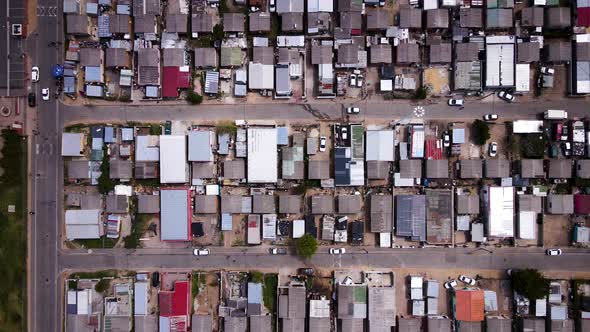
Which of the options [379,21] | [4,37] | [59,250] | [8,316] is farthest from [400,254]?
[4,37]

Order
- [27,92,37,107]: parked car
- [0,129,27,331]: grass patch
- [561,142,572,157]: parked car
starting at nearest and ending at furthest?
[561,142,572,157]: parked car → [0,129,27,331]: grass patch → [27,92,37,107]: parked car

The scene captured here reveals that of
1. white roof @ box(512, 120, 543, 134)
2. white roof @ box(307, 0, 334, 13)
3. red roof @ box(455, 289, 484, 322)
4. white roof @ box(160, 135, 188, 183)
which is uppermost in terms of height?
white roof @ box(307, 0, 334, 13)

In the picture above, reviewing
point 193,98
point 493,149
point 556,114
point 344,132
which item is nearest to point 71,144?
point 193,98

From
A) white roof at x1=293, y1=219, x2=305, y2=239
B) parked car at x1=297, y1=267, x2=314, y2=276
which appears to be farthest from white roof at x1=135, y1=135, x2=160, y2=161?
parked car at x1=297, y1=267, x2=314, y2=276

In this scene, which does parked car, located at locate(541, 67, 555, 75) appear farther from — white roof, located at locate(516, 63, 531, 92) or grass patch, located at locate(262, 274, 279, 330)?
grass patch, located at locate(262, 274, 279, 330)

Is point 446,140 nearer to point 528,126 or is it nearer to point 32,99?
point 528,126

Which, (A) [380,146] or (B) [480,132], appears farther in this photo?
(A) [380,146]

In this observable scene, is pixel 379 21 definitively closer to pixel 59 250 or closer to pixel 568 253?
pixel 568 253
